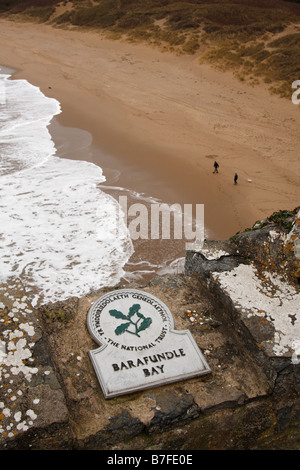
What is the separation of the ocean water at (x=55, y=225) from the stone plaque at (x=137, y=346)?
2.87m

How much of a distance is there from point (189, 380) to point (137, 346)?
2.24 feet

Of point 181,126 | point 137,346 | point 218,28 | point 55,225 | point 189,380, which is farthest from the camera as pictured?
point 218,28

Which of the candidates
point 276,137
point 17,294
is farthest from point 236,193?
point 17,294

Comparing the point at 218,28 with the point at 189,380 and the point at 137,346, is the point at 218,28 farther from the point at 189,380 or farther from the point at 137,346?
the point at 189,380

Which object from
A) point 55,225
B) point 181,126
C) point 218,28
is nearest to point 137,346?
point 55,225

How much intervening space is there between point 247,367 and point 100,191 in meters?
8.48

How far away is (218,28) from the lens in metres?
32.0

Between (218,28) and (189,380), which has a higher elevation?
(218,28)

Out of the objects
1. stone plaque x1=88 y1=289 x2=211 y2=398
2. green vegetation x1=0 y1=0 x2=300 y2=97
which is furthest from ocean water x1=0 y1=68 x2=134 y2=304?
green vegetation x1=0 y1=0 x2=300 y2=97

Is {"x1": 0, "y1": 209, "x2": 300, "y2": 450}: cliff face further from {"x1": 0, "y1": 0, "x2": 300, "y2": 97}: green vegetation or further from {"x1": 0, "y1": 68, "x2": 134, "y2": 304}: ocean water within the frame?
{"x1": 0, "y1": 0, "x2": 300, "y2": 97}: green vegetation

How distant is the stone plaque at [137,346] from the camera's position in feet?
14.3

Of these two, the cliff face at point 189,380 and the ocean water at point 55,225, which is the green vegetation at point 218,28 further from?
the cliff face at point 189,380

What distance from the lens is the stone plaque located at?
4.36 m

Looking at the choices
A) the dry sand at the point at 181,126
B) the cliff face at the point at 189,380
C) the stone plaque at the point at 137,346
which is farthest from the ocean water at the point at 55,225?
the cliff face at the point at 189,380
